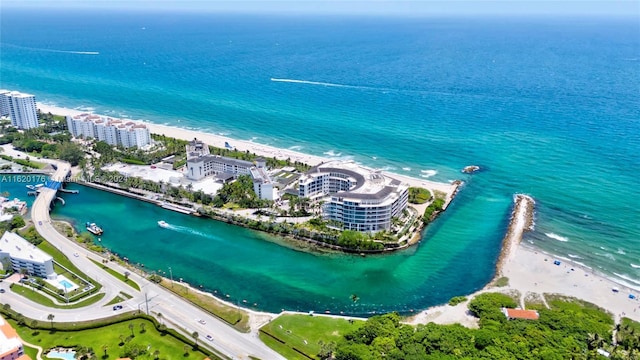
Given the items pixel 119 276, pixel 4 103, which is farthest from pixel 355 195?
pixel 4 103

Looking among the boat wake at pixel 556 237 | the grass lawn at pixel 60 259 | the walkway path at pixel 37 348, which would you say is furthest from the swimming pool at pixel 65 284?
the boat wake at pixel 556 237

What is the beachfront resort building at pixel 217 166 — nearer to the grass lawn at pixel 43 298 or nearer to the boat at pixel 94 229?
the boat at pixel 94 229

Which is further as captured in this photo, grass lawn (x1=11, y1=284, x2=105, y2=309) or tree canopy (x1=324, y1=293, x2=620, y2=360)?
grass lawn (x1=11, y1=284, x2=105, y2=309)

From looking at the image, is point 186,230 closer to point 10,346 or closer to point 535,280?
point 10,346

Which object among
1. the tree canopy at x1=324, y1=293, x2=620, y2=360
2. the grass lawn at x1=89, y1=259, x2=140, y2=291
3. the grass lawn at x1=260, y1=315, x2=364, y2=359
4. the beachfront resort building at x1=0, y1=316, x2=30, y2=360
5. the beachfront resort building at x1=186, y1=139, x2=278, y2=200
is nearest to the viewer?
the beachfront resort building at x1=0, y1=316, x2=30, y2=360

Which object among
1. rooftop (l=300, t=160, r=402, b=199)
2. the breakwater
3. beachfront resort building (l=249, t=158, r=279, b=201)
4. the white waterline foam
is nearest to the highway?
beachfront resort building (l=249, t=158, r=279, b=201)

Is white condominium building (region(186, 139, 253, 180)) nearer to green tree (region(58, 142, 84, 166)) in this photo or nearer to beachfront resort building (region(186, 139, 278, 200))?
beachfront resort building (region(186, 139, 278, 200))

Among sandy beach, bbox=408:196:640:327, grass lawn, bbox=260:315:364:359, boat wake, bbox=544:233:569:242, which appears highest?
boat wake, bbox=544:233:569:242
